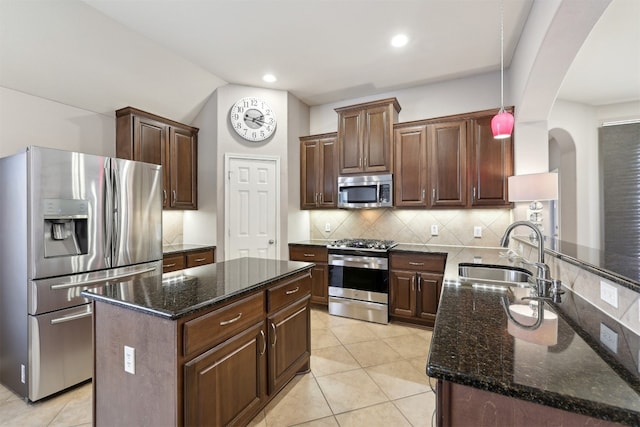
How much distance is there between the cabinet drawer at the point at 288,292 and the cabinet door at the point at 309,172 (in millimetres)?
2085

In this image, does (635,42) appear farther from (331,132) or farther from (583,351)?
(583,351)

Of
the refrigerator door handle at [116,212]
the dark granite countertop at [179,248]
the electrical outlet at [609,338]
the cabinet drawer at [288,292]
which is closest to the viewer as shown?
the electrical outlet at [609,338]

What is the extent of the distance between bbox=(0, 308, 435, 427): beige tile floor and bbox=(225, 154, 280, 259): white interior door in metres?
1.60

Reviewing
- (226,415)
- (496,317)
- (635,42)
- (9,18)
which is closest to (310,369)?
(226,415)

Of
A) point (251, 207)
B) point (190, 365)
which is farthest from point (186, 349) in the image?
point (251, 207)


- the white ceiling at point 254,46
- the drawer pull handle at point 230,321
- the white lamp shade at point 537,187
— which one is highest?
the white ceiling at point 254,46

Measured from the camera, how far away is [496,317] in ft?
3.82

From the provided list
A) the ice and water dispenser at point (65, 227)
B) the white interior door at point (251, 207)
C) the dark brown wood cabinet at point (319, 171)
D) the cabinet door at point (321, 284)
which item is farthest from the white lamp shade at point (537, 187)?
the ice and water dispenser at point (65, 227)

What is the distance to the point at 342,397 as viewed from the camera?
2.11 m

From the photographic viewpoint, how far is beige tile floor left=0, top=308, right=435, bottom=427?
6.20ft

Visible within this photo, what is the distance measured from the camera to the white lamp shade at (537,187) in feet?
7.82

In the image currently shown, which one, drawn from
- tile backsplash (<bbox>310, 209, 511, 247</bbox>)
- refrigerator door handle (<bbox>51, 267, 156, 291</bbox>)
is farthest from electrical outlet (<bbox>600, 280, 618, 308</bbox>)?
refrigerator door handle (<bbox>51, 267, 156, 291</bbox>)

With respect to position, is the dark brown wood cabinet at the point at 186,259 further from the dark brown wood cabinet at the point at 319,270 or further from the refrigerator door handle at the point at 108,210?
the dark brown wood cabinet at the point at 319,270

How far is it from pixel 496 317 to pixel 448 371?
0.53 metres
